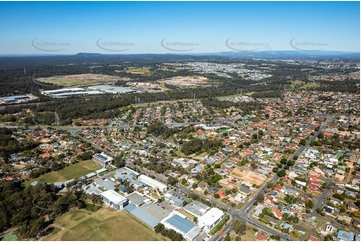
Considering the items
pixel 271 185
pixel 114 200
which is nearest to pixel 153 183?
pixel 114 200

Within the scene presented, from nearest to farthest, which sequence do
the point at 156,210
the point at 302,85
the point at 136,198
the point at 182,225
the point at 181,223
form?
the point at 182,225, the point at 181,223, the point at 156,210, the point at 136,198, the point at 302,85

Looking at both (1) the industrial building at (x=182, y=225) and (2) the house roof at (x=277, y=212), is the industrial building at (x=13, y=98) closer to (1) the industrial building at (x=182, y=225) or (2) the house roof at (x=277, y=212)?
(1) the industrial building at (x=182, y=225)

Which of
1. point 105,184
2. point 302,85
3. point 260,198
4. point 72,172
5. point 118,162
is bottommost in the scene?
point 72,172

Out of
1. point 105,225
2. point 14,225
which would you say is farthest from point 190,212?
point 14,225

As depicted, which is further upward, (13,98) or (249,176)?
(13,98)

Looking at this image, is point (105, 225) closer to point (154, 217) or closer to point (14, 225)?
point (154, 217)

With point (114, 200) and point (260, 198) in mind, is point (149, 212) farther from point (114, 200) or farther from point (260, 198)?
point (260, 198)
